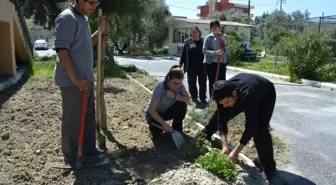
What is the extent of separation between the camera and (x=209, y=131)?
431cm

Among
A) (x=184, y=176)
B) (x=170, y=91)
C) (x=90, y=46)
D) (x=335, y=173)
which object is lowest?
(x=335, y=173)

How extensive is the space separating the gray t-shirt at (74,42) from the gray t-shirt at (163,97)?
3.41ft

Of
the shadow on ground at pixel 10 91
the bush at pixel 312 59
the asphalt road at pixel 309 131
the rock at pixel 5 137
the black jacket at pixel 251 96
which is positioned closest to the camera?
the black jacket at pixel 251 96

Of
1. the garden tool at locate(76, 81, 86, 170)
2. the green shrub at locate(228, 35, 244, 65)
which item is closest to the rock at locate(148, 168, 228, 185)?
the garden tool at locate(76, 81, 86, 170)

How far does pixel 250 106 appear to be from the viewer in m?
3.28

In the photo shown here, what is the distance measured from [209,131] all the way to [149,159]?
0.84 metres

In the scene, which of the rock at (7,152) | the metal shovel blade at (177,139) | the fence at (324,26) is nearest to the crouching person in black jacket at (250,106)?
the metal shovel blade at (177,139)

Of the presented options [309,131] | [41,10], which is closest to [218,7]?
[41,10]

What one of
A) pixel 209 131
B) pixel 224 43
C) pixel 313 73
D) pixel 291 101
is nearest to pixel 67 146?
pixel 209 131

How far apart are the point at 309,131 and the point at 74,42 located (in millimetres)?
4422

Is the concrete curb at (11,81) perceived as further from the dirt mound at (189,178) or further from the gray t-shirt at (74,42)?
the dirt mound at (189,178)

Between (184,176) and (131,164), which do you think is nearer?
(184,176)

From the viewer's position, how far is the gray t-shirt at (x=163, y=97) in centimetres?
433

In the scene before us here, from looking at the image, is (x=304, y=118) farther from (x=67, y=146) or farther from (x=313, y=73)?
(x=313, y=73)
